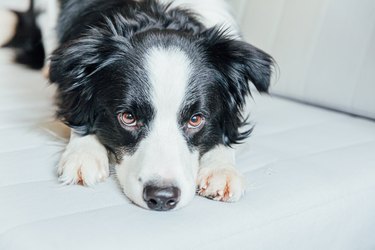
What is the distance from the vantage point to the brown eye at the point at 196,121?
1.90m

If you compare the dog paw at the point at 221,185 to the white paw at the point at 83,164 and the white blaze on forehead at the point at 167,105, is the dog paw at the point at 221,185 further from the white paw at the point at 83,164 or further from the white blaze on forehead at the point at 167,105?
the white paw at the point at 83,164

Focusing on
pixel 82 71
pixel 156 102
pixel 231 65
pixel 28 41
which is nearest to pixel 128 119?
pixel 156 102

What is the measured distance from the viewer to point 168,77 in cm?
186

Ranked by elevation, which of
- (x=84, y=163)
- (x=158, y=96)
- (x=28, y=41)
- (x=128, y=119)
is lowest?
(x=28, y=41)

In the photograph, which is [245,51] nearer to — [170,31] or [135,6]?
[170,31]

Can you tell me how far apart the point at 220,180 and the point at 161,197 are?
0.22 meters

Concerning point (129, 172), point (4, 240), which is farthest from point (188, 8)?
point (4, 240)

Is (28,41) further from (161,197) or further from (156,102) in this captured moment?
(161,197)

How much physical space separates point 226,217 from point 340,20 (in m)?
1.36

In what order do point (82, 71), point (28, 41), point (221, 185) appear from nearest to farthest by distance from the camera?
point (221, 185) < point (82, 71) < point (28, 41)

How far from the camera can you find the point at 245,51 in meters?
2.06

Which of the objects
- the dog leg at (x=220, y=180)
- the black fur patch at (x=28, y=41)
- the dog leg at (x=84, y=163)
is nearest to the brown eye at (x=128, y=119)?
the dog leg at (x=84, y=163)

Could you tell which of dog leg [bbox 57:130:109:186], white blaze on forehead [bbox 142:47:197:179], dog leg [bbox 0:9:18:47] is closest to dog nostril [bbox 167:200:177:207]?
white blaze on forehead [bbox 142:47:197:179]

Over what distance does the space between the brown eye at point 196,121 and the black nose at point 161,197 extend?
1.04 ft
